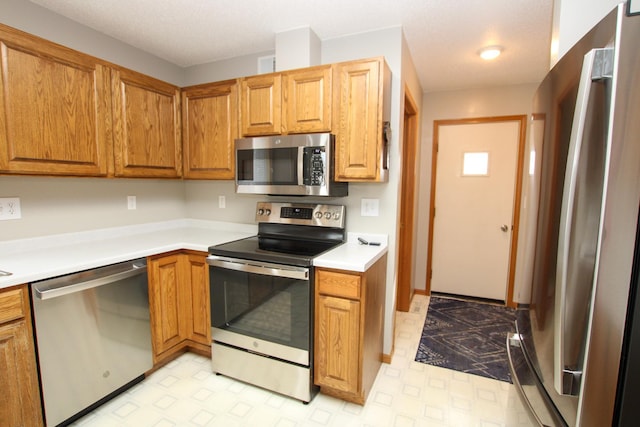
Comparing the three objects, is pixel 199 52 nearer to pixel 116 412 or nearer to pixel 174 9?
pixel 174 9

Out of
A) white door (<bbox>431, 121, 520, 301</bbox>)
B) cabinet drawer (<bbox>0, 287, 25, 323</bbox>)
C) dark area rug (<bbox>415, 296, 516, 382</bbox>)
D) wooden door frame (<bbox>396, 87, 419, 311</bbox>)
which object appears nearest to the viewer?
cabinet drawer (<bbox>0, 287, 25, 323</bbox>)

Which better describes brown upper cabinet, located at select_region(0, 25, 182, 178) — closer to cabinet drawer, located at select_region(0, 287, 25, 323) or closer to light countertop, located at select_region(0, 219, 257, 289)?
light countertop, located at select_region(0, 219, 257, 289)

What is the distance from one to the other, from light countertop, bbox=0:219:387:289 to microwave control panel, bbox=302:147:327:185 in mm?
485

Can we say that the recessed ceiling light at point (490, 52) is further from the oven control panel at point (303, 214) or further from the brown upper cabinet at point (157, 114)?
the oven control panel at point (303, 214)

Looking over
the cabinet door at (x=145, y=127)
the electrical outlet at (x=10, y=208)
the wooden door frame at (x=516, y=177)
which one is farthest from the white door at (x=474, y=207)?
the electrical outlet at (x=10, y=208)

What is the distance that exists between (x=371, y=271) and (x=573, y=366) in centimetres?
115

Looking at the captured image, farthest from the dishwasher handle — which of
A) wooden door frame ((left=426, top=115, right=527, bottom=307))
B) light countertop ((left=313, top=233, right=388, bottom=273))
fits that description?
wooden door frame ((left=426, top=115, right=527, bottom=307))

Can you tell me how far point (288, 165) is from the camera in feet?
6.86

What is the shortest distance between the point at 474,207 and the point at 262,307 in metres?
2.74

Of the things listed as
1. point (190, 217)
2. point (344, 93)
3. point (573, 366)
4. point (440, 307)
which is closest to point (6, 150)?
point (190, 217)

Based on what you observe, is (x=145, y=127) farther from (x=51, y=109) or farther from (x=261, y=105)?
(x=261, y=105)

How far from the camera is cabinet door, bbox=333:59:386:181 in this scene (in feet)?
6.26

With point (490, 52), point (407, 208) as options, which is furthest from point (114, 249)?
point (490, 52)

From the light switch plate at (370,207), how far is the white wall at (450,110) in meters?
1.63
